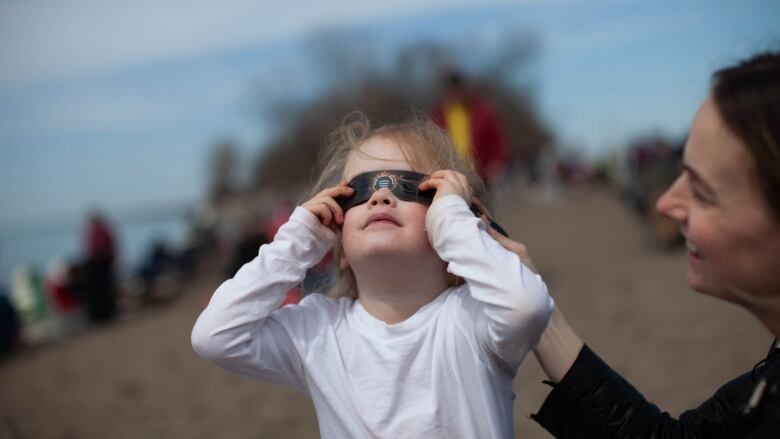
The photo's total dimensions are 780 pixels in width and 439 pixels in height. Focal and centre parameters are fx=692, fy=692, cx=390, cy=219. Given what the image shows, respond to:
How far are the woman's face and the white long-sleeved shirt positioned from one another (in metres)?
0.37

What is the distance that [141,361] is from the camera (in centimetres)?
796

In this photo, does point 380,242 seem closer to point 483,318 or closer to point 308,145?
point 483,318

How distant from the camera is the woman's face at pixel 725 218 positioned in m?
1.34

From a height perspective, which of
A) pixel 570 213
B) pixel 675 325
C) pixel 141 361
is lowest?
pixel 570 213

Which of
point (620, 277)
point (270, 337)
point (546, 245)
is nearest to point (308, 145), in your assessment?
point (546, 245)

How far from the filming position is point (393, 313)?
76.9 inches

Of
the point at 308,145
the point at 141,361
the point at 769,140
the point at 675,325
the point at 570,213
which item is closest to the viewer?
the point at 769,140

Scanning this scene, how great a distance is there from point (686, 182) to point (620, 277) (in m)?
8.23

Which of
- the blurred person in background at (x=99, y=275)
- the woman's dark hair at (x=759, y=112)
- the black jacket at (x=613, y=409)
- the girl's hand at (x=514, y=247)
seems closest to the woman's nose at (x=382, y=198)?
the girl's hand at (x=514, y=247)

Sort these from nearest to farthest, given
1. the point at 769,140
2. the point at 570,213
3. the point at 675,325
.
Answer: the point at 769,140 < the point at 675,325 < the point at 570,213

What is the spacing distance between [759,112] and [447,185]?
2.57ft

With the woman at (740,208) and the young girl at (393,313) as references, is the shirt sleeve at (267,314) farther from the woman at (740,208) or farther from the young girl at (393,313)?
the woman at (740,208)

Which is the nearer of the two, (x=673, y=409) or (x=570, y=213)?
(x=673, y=409)

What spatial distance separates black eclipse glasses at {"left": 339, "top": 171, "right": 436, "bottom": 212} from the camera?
193 cm
